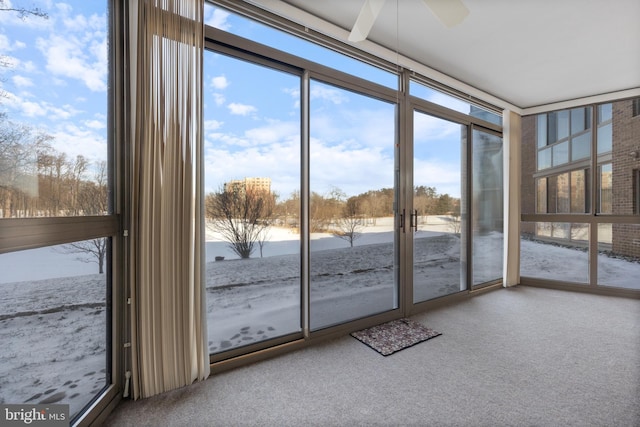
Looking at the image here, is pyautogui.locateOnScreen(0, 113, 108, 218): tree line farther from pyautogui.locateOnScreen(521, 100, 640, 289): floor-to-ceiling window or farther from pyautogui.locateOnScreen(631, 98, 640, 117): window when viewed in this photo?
pyautogui.locateOnScreen(631, 98, 640, 117): window

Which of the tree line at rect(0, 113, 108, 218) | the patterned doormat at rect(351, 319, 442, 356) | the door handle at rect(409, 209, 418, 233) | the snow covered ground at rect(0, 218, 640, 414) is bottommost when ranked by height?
the patterned doormat at rect(351, 319, 442, 356)

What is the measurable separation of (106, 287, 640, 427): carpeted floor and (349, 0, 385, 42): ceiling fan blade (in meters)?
2.36

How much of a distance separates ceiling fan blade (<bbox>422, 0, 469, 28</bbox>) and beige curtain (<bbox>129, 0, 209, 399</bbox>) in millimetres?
1427

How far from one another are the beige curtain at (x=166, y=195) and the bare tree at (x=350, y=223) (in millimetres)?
1264

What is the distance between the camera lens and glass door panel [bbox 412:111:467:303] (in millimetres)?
3277

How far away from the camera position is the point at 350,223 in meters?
2.73

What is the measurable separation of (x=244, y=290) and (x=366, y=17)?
83.9 inches

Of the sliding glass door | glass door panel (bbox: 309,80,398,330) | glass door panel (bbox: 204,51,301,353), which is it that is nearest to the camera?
glass door panel (bbox: 204,51,301,353)

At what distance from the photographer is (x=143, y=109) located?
5.47 ft

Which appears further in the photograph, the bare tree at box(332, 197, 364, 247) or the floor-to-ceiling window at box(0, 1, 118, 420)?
the bare tree at box(332, 197, 364, 247)

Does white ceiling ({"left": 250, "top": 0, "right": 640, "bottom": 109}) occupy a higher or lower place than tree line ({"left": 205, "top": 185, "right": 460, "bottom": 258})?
higher

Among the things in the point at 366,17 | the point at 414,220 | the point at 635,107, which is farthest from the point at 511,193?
the point at 366,17

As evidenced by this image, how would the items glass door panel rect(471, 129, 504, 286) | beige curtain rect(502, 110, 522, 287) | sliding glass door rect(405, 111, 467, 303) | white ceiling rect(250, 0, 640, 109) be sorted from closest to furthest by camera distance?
white ceiling rect(250, 0, 640, 109) → sliding glass door rect(405, 111, 467, 303) → glass door panel rect(471, 129, 504, 286) → beige curtain rect(502, 110, 522, 287)

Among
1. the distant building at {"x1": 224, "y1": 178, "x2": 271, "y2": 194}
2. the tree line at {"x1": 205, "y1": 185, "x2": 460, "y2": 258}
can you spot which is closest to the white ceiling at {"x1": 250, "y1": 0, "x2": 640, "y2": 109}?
the distant building at {"x1": 224, "y1": 178, "x2": 271, "y2": 194}
